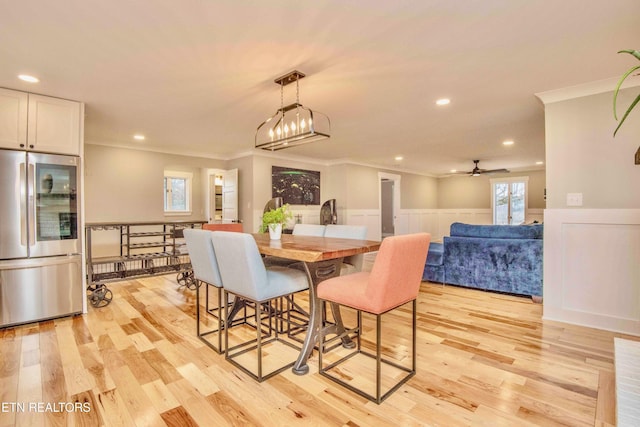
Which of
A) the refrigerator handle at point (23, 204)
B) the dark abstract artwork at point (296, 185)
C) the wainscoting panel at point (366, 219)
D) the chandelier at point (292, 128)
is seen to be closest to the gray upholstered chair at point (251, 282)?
the chandelier at point (292, 128)

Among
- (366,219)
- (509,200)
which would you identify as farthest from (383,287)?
(509,200)

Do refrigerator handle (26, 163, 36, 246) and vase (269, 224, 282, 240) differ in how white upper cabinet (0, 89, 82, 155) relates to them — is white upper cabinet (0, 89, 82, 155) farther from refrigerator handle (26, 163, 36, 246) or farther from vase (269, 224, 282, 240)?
vase (269, 224, 282, 240)

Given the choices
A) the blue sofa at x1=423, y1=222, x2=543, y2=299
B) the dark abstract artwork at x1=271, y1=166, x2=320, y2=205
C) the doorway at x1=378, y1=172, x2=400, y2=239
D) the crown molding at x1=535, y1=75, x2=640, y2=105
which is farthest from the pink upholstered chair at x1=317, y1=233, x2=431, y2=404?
the doorway at x1=378, y1=172, x2=400, y2=239

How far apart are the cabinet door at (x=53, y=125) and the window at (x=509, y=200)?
402 inches

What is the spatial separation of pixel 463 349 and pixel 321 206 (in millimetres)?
5451

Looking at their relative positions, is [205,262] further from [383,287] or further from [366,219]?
[366,219]

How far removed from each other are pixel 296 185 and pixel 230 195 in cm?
142

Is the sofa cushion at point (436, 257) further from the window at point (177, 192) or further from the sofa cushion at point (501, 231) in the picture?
the window at point (177, 192)

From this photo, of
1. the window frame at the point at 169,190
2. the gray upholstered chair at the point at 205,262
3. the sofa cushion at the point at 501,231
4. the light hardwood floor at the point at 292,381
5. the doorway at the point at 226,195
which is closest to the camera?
the light hardwood floor at the point at 292,381

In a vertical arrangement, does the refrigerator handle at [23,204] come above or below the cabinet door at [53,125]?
below

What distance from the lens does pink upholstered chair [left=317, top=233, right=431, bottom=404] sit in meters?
A: 1.73

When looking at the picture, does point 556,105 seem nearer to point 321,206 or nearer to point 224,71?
point 224,71

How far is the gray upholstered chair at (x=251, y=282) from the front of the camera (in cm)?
199

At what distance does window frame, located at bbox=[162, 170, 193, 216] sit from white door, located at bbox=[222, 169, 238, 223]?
2.18 feet
